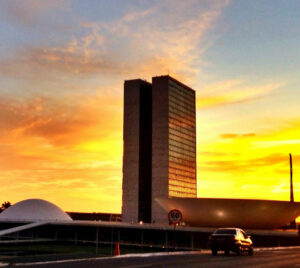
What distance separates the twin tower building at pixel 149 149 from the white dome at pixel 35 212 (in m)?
79.9

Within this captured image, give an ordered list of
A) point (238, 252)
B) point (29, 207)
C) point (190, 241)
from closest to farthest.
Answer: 1. point (238, 252)
2. point (190, 241)
3. point (29, 207)

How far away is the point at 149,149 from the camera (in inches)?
7726

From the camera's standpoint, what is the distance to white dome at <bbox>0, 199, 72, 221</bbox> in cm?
10112

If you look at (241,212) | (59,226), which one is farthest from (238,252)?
(59,226)

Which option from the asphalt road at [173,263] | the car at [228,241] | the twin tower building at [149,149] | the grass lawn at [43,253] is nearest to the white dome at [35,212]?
the grass lawn at [43,253]

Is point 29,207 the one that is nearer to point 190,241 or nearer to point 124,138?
point 190,241

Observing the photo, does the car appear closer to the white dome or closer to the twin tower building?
the white dome

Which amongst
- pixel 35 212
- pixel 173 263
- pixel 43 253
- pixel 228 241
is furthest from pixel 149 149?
pixel 173 263

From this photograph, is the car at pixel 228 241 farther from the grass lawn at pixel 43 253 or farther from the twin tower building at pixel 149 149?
the twin tower building at pixel 149 149

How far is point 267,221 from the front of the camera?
61.9m

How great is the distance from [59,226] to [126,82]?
124m

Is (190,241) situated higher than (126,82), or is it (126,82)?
(126,82)

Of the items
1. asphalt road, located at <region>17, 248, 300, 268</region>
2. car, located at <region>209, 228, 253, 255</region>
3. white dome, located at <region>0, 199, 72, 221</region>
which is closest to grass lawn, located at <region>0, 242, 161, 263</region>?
asphalt road, located at <region>17, 248, 300, 268</region>

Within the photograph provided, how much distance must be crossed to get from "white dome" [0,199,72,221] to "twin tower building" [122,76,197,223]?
7988 cm
